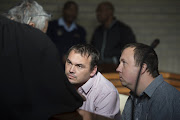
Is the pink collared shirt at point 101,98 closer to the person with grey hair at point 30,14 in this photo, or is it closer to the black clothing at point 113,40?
the person with grey hair at point 30,14

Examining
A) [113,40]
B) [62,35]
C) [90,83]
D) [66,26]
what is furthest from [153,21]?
[90,83]

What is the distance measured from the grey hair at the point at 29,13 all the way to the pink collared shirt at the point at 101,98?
1.75 feet

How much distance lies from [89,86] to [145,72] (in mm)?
509

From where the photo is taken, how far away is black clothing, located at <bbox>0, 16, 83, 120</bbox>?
1271 mm

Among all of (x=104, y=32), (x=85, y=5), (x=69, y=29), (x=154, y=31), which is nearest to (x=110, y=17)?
(x=104, y=32)

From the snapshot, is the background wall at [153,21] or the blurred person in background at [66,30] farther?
the background wall at [153,21]

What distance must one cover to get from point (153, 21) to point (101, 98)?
4.43m

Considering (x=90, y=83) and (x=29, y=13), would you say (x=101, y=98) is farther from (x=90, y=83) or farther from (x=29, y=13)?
(x=29, y=13)

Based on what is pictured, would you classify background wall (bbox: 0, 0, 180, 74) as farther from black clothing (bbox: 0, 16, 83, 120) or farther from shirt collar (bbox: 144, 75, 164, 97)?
black clothing (bbox: 0, 16, 83, 120)

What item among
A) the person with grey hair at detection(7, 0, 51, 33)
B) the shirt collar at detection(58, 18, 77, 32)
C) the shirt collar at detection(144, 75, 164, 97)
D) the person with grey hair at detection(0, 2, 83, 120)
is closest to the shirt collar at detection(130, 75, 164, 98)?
the shirt collar at detection(144, 75, 164, 97)

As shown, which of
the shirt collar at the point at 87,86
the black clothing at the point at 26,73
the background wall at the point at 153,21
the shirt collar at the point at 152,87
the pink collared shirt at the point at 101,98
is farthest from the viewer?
the background wall at the point at 153,21

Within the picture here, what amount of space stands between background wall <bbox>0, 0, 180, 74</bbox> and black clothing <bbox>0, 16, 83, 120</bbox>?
4.08m

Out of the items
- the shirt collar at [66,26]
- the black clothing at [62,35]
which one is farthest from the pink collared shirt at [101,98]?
the shirt collar at [66,26]

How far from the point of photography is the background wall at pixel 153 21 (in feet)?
17.9
